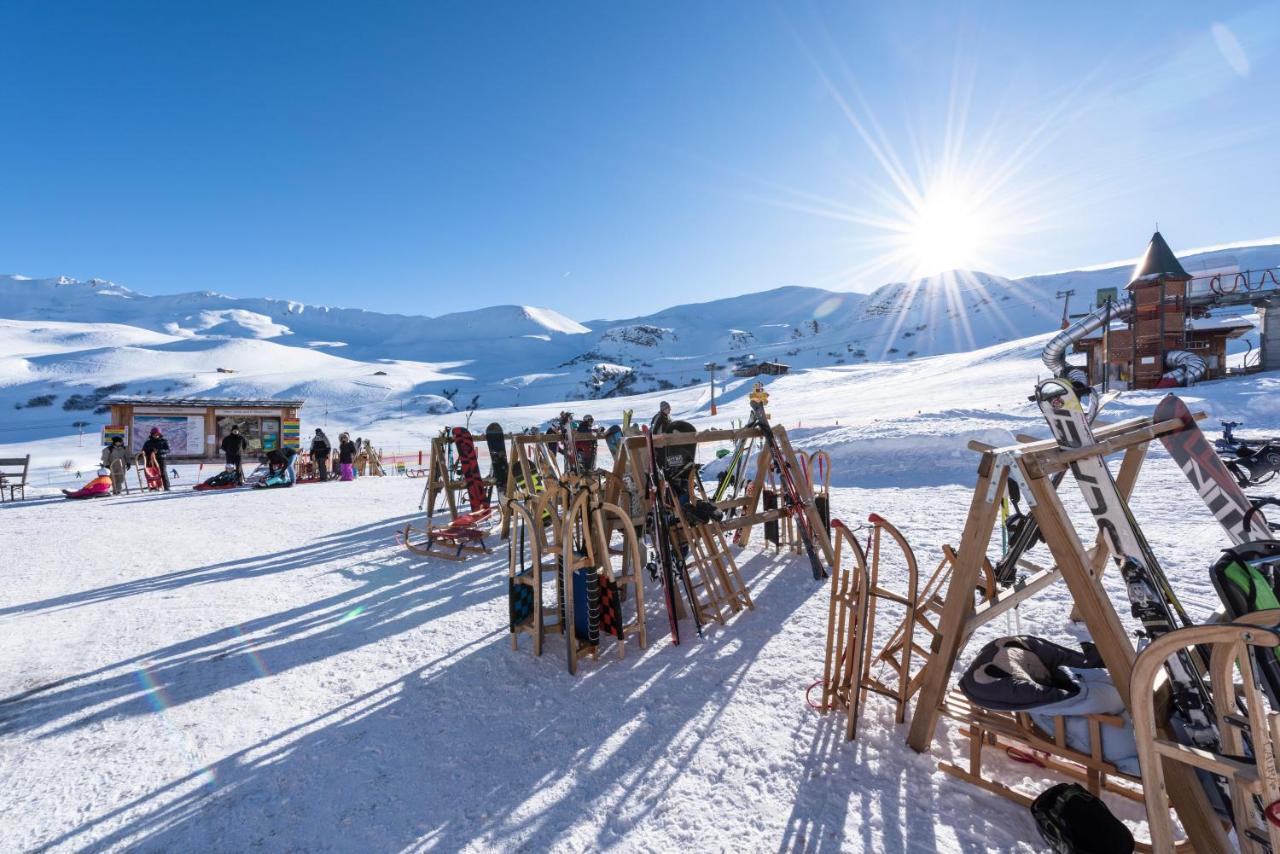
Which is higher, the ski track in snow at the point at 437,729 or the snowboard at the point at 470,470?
the snowboard at the point at 470,470

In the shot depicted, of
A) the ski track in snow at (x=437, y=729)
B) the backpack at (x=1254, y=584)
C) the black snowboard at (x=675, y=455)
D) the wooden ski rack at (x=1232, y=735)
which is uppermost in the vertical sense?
the black snowboard at (x=675, y=455)

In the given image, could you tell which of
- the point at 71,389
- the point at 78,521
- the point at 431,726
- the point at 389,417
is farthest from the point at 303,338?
the point at 431,726

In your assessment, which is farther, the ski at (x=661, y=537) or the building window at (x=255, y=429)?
the building window at (x=255, y=429)

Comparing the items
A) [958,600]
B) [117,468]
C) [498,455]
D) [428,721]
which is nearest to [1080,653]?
[958,600]

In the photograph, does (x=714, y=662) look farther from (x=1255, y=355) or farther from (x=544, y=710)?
(x=1255, y=355)

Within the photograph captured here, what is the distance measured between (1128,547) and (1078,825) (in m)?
1.20

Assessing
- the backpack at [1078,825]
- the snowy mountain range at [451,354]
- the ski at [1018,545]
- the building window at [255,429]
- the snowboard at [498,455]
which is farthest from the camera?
the snowy mountain range at [451,354]

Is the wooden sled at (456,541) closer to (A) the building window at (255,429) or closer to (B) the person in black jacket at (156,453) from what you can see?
(B) the person in black jacket at (156,453)

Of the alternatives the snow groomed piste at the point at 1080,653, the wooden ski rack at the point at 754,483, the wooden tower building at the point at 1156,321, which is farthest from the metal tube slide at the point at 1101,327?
the snow groomed piste at the point at 1080,653

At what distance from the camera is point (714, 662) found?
4402 millimetres

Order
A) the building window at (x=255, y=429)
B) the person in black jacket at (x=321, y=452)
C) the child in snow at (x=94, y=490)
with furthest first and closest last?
1. the building window at (x=255, y=429)
2. the person in black jacket at (x=321, y=452)
3. the child in snow at (x=94, y=490)

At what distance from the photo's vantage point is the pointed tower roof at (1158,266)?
2728 centimetres

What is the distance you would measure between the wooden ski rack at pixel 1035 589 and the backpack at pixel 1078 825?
246mm

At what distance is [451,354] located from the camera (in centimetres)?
15350
